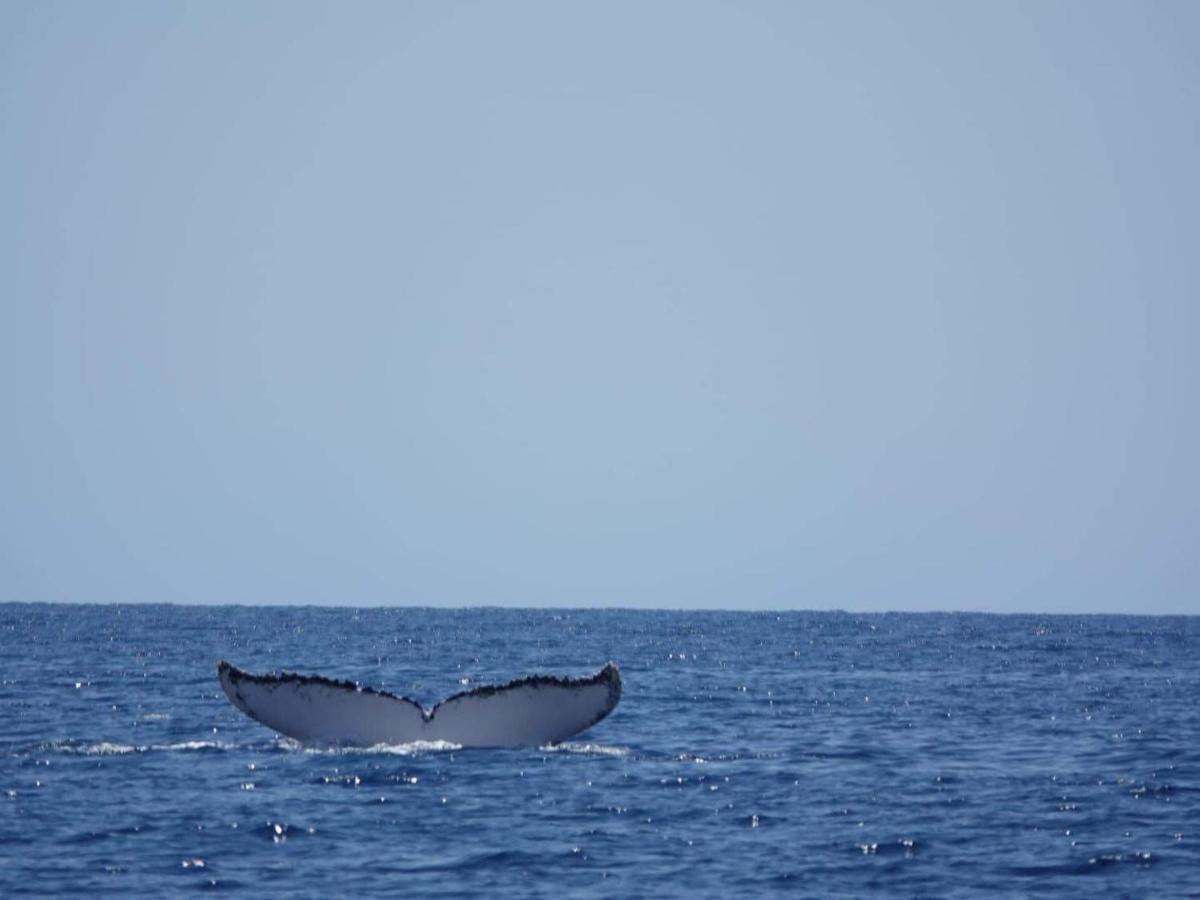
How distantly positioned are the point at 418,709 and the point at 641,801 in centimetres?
325

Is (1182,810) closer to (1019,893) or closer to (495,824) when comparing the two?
(1019,893)

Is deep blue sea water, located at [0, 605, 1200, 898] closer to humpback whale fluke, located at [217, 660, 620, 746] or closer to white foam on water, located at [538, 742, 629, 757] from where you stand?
white foam on water, located at [538, 742, 629, 757]

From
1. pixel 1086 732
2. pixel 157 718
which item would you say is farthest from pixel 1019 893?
pixel 157 718

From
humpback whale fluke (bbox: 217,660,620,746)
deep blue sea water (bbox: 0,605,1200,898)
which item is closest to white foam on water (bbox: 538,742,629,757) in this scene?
deep blue sea water (bbox: 0,605,1200,898)

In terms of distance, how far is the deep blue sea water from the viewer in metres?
18.2

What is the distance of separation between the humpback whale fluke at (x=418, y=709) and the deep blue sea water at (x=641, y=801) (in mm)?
467

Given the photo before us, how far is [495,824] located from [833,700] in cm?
2281

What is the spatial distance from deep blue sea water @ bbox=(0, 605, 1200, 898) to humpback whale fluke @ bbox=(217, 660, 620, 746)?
467 mm

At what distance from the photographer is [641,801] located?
22875 mm

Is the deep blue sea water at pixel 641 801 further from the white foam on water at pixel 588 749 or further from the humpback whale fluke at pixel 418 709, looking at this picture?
the humpback whale fluke at pixel 418 709

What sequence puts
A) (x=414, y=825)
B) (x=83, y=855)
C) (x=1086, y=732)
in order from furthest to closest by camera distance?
(x=1086, y=732)
(x=414, y=825)
(x=83, y=855)

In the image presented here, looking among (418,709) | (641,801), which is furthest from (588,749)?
(641,801)

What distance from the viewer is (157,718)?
34.2 m

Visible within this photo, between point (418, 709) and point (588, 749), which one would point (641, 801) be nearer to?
point (418, 709)
